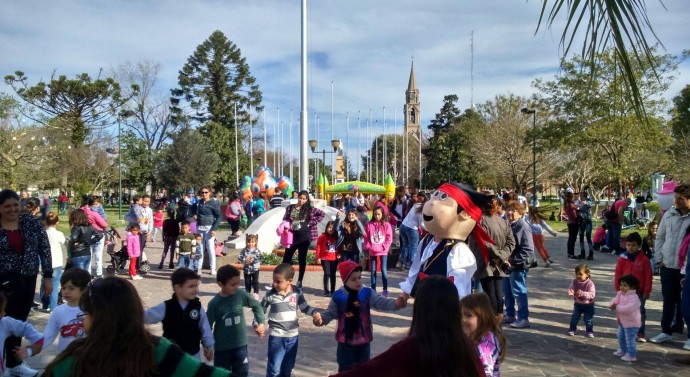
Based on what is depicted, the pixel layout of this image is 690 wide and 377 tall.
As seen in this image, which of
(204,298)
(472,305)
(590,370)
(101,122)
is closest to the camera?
(472,305)

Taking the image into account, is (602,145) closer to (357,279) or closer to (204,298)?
(204,298)

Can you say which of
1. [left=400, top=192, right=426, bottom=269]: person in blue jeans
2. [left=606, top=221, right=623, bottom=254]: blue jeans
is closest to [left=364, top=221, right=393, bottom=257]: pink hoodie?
[left=400, top=192, right=426, bottom=269]: person in blue jeans

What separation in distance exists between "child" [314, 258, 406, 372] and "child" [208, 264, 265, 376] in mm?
660

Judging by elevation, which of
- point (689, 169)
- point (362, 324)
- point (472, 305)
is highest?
point (689, 169)

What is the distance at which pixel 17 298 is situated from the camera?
489 centimetres

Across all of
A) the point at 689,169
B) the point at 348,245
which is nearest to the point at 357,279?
the point at 348,245

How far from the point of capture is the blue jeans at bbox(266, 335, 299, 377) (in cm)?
473

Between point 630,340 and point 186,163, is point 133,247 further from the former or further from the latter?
point 186,163

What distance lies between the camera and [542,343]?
6.57 meters

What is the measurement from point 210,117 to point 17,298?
4862 centimetres

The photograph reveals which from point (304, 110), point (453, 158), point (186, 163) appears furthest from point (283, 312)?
point (453, 158)

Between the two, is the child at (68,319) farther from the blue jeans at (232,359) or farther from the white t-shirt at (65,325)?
the blue jeans at (232,359)

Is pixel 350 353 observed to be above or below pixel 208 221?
below

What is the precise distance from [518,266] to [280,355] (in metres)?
3.68
